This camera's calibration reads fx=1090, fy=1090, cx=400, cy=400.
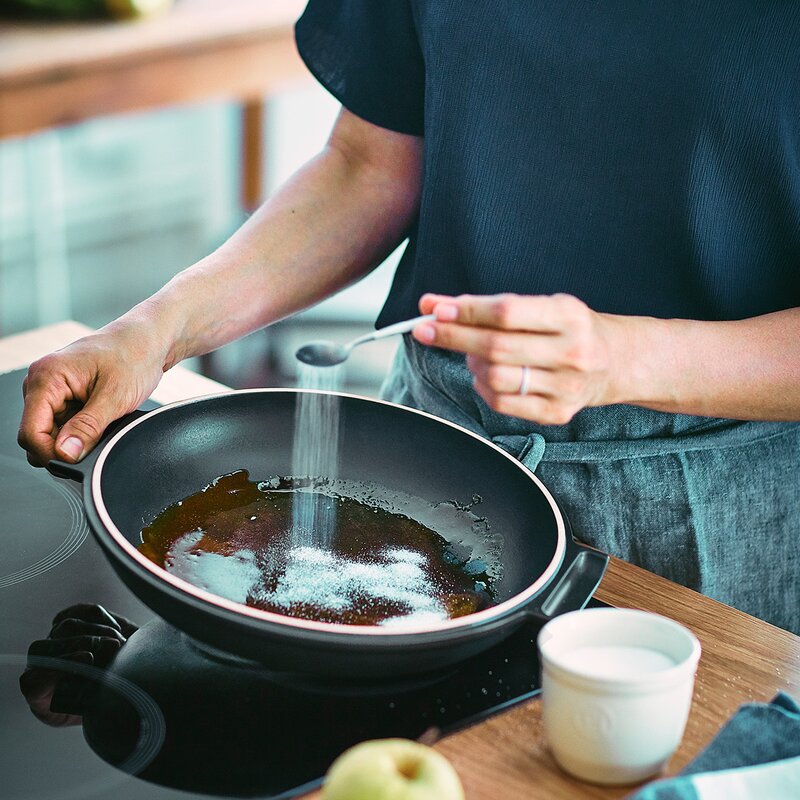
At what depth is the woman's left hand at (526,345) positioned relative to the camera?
0.75m

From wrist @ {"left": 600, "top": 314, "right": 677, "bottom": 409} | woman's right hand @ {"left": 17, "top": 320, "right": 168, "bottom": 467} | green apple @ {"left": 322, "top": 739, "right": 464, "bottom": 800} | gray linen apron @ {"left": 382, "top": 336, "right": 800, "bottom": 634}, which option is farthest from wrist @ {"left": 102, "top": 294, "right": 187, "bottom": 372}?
green apple @ {"left": 322, "top": 739, "right": 464, "bottom": 800}

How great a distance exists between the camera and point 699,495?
1.09 metres

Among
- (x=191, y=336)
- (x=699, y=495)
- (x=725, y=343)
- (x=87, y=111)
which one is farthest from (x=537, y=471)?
(x=87, y=111)

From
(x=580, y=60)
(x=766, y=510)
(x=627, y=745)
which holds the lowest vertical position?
(x=766, y=510)

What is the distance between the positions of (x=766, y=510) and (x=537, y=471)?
0.79ft

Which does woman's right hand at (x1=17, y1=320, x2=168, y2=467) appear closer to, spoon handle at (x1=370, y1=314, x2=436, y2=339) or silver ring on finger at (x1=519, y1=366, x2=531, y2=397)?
spoon handle at (x1=370, y1=314, x2=436, y2=339)

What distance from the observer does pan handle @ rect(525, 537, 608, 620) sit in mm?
741

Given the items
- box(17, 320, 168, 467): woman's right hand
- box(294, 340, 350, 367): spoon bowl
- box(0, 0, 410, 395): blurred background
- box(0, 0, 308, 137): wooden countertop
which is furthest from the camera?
box(0, 0, 410, 395): blurred background

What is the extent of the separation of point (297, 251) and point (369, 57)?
23 centimetres

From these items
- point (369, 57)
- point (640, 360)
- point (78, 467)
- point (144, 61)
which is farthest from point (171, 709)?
point (144, 61)

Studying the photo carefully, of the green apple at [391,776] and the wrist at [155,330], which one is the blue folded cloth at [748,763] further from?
the wrist at [155,330]

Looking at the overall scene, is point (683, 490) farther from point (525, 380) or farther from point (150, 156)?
point (150, 156)

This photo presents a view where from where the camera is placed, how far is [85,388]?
98 cm

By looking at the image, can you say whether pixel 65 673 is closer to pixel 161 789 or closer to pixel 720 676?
pixel 161 789
